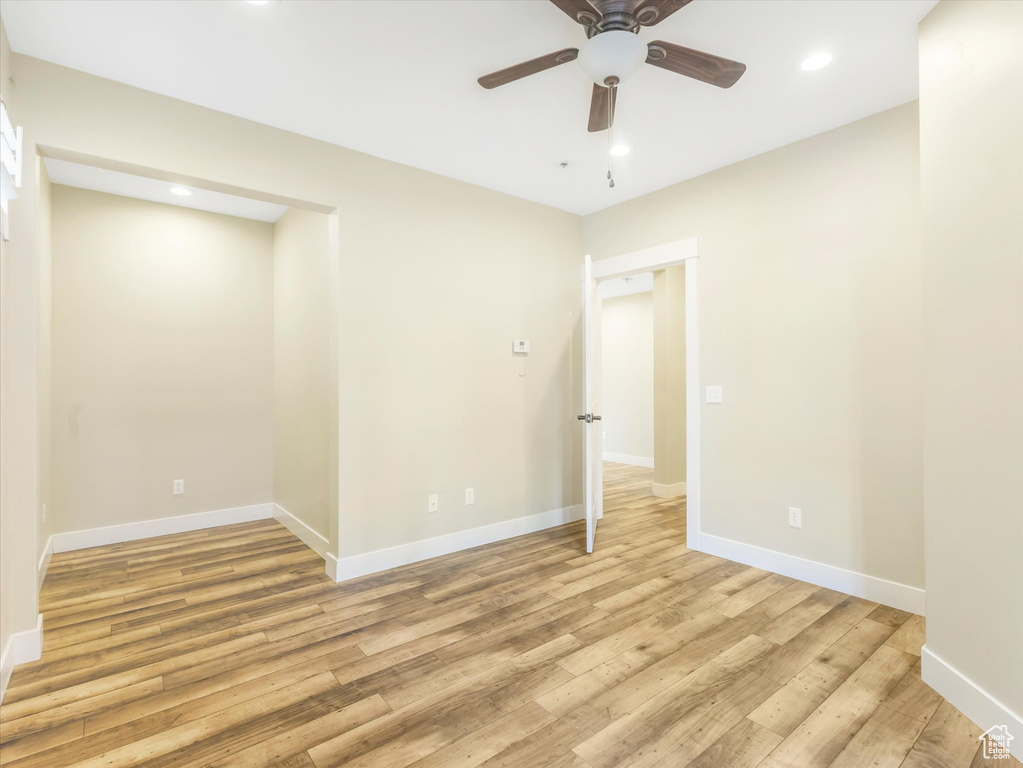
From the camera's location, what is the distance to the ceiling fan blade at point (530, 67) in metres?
1.85

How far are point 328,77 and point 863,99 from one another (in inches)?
109

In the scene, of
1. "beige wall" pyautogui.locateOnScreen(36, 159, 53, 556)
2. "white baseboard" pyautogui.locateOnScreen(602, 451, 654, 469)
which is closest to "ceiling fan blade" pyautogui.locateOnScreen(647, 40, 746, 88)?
"beige wall" pyautogui.locateOnScreen(36, 159, 53, 556)

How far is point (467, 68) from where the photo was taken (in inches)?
91.4

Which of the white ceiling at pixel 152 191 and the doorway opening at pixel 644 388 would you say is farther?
the doorway opening at pixel 644 388

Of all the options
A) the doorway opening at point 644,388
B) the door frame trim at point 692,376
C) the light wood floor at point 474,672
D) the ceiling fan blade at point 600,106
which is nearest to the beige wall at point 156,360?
the light wood floor at point 474,672

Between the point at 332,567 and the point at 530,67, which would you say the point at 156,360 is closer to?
the point at 332,567

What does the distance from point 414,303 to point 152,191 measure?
231 centimetres

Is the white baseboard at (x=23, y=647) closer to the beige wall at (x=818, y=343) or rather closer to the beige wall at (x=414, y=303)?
the beige wall at (x=414, y=303)

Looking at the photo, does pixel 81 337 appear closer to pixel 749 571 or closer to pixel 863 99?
pixel 749 571

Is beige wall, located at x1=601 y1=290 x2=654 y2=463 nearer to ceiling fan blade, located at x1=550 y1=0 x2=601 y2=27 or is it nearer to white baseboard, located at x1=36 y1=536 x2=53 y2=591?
ceiling fan blade, located at x1=550 y1=0 x2=601 y2=27

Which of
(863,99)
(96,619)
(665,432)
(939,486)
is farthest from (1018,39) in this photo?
(96,619)

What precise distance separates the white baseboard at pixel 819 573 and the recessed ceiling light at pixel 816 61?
2.67 meters

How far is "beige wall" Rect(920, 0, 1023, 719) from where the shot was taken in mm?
1609

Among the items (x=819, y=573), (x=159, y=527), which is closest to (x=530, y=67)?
(x=819, y=573)
